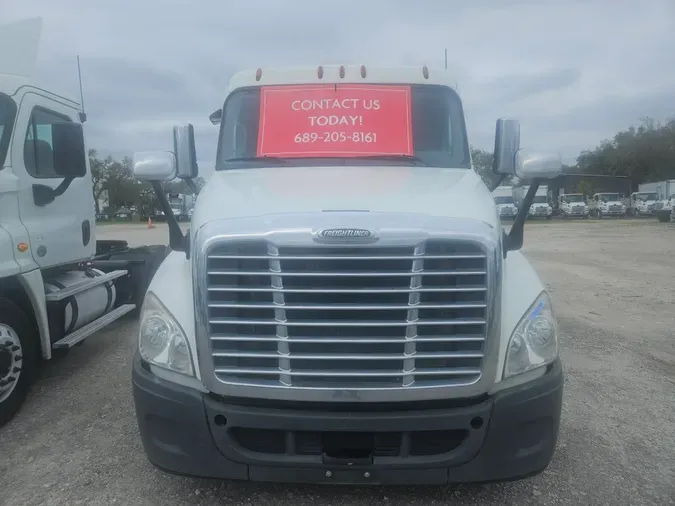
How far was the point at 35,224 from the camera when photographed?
188 inches

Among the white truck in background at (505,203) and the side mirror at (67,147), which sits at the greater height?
the side mirror at (67,147)

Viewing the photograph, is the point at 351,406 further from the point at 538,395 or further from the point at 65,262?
the point at 65,262

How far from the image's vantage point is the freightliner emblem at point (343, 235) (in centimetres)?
274

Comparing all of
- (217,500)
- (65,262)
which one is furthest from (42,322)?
(217,500)

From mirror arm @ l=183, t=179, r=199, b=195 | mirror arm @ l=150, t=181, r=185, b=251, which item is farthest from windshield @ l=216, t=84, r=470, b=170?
mirror arm @ l=150, t=181, r=185, b=251

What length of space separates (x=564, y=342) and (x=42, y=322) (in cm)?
535

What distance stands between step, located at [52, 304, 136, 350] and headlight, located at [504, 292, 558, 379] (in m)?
3.71

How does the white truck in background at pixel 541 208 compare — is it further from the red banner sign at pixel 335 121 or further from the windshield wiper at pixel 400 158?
the windshield wiper at pixel 400 158

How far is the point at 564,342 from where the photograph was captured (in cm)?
661

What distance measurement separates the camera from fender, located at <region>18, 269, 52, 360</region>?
450 centimetres

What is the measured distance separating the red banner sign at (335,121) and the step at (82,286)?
2.19 m

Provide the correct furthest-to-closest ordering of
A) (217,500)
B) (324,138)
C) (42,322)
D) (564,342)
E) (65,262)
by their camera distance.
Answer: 1. (564,342)
2. (65,262)
3. (42,322)
4. (324,138)
5. (217,500)

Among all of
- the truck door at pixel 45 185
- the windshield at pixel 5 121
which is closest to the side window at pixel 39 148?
the truck door at pixel 45 185

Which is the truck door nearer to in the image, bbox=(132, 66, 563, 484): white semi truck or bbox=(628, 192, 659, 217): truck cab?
bbox=(132, 66, 563, 484): white semi truck
